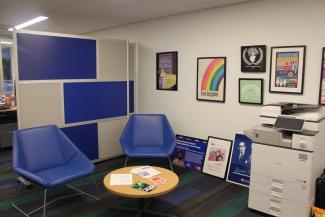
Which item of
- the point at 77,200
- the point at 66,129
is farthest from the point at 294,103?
the point at 66,129

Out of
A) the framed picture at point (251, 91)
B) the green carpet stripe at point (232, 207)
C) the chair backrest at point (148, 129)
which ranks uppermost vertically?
the framed picture at point (251, 91)

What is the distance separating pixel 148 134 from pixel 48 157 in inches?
58.1

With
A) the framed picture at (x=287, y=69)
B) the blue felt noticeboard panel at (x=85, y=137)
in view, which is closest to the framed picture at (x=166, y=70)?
the blue felt noticeboard panel at (x=85, y=137)

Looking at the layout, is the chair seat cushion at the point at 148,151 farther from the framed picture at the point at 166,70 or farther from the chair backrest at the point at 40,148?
the framed picture at the point at 166,70

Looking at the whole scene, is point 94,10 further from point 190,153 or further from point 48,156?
Result: point 190,153

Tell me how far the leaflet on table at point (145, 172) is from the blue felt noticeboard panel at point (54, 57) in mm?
1733

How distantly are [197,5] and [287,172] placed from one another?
2380 mm

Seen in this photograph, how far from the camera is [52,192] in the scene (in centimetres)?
343

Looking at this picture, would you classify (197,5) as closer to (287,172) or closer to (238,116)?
(238,116)

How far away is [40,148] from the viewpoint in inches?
126

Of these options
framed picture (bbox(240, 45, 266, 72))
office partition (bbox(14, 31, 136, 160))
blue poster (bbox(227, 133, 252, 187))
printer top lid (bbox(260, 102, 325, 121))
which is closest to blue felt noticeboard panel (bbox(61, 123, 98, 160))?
office partition (bbox(14, 31, 136, 160))

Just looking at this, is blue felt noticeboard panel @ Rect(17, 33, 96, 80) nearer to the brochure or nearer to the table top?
the table top

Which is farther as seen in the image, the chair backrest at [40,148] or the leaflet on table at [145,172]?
the chair backrest at [40,148]

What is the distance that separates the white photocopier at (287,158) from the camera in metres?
2.59
